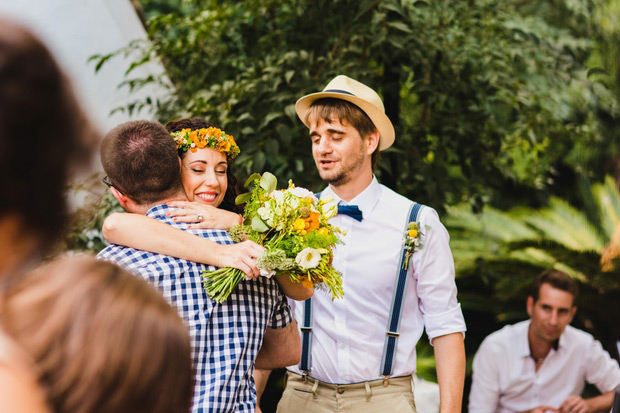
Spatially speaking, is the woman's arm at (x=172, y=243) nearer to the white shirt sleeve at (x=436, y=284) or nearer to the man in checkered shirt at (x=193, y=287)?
the man in checkered shirt at (x=193, y=287)

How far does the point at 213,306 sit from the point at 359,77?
207cm

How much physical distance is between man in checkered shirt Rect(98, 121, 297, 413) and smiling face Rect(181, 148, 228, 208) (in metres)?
0.19

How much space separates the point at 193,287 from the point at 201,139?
65 centimetres

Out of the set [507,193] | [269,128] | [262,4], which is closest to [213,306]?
[269,128]

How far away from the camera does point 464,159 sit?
427cm

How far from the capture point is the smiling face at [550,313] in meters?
4.85

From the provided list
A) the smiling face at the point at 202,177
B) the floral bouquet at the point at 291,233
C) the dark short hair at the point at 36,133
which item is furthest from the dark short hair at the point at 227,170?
the dark short hair at the point at 36,133

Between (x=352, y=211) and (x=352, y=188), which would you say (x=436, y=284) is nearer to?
(x=352, y=211)

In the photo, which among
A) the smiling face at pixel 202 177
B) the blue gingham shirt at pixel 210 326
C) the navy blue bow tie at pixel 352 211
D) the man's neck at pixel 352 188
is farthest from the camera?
the man's neck at pixel 352 188

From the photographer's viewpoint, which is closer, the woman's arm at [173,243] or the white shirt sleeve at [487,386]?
the woman's arm at [173,243]

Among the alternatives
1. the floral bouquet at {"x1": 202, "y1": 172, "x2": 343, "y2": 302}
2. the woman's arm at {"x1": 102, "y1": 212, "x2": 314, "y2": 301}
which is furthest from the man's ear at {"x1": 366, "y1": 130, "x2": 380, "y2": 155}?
the woman's arm at {"x1": 102, "y1": 212, "x2": 314, "y2": 301}

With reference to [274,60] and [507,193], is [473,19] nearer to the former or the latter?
[274,60]

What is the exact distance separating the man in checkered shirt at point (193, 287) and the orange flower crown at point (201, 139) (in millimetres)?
272

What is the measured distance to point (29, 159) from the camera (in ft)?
2.91
